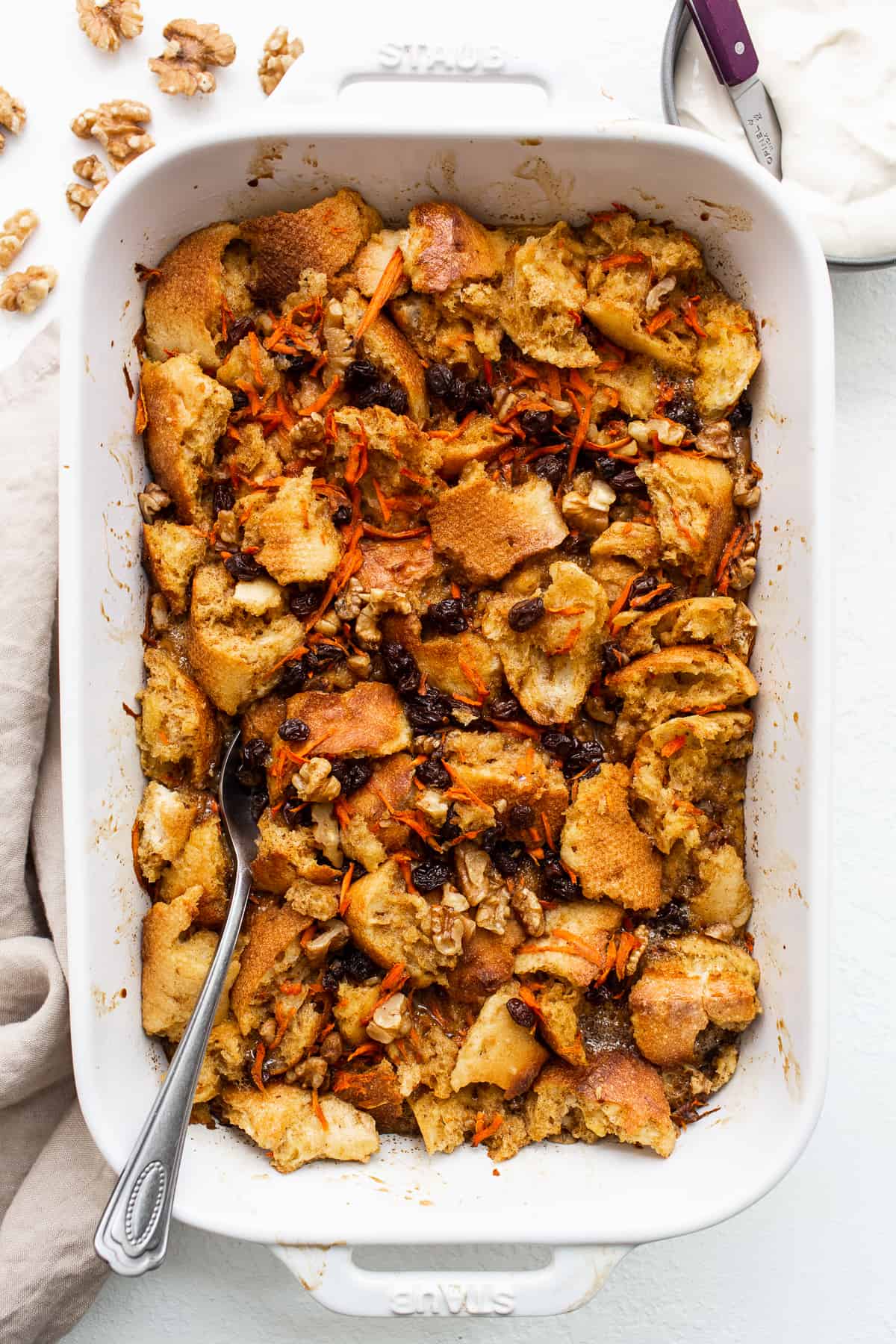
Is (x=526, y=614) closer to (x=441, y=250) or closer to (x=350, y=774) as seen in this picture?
(x=350, y=774)

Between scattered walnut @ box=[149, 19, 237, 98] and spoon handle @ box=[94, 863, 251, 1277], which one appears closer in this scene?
spoon handle @ box=[94, 863, 251, 1277]

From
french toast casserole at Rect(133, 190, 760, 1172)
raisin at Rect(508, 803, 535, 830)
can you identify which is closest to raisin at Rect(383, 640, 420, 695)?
french toast casserole at Rect(133, 190, 760, 1172)

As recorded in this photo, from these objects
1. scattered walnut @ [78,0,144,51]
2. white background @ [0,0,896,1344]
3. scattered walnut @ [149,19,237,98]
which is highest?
scattered walnut @ [78,0,144,51]

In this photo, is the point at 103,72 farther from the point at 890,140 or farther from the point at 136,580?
the point at 890,140

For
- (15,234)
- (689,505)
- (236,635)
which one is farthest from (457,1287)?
(15,234)

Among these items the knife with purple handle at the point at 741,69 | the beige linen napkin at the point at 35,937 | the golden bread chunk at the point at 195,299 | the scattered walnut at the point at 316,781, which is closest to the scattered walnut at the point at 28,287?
the beige linen napkin at the point at 35,937

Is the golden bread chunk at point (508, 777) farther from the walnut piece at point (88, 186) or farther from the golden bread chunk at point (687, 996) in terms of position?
the walnut piece at point (88, 186)

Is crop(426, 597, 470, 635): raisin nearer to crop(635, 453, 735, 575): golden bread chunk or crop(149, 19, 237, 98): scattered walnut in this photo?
crop(635, 453, 735, 575): golden bread chunk
